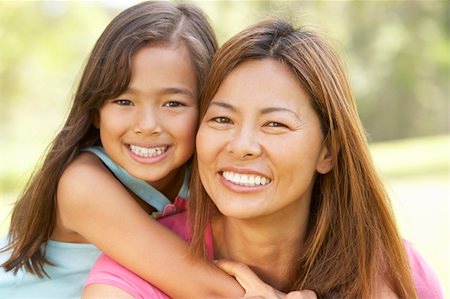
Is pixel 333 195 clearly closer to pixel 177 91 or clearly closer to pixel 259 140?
pixel 259 140

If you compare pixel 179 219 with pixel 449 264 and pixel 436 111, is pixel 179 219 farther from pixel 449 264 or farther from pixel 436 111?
pixel 436 111

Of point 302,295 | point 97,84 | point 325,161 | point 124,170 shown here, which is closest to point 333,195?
point 325,161

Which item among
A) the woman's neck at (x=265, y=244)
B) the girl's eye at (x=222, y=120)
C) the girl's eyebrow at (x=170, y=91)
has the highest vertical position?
the girl's eyebrow at (x=170, y=91)

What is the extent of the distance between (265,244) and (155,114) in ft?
2.58

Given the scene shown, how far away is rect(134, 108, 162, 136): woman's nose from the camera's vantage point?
3.54 meters

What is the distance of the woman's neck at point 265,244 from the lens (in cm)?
325

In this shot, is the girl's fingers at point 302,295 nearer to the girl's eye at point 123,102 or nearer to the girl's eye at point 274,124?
the girl's eye at point 274,124

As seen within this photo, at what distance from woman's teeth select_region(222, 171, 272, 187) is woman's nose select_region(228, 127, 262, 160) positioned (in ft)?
0.25

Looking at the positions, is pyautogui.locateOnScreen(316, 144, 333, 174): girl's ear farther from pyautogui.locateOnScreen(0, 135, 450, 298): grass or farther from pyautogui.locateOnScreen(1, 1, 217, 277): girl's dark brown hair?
pyautogui.locateOnScreen(1, 1, 217, 277): girl's dark brown hair

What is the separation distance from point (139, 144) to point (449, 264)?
438 centimetres

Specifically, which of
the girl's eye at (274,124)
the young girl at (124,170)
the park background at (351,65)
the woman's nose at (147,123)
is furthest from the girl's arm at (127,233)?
the park background at (351,65)

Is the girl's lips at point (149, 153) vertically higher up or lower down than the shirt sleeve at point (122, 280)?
higher up

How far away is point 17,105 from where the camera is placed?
23.5m

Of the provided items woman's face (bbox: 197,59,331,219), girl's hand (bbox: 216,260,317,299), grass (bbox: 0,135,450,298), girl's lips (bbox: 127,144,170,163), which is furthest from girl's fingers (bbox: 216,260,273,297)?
grass (bbox: 0,135,450,298)
